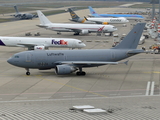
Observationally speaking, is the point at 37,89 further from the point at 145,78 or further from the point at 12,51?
the point at 12,51

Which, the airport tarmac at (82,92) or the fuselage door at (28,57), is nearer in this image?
the airport tarmac at (82,92)

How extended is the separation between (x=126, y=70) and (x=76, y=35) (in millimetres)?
57602

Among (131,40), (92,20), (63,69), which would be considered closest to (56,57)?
(63,69)

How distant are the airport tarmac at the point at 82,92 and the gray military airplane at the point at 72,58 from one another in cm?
164

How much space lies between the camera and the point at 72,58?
50.8 metres

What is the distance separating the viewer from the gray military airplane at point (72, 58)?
162ft

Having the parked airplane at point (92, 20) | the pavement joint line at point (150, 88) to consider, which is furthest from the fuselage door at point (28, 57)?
the parked airplane at point (92, 20)

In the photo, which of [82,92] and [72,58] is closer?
[82,92]

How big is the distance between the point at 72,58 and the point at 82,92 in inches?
406

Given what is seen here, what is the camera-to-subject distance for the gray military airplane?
4944cm

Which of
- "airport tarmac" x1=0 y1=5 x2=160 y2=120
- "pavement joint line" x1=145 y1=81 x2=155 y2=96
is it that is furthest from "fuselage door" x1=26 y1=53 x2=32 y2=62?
"pavement joint line" x1=145 y1=81 x2=155 y2=96

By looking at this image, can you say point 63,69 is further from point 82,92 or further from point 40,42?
point 40,42

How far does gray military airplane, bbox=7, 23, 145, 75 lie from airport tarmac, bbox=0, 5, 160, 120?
1636 millimetres

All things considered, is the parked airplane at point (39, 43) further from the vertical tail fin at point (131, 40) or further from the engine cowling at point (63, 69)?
the engine cowling at point (63, 69)
